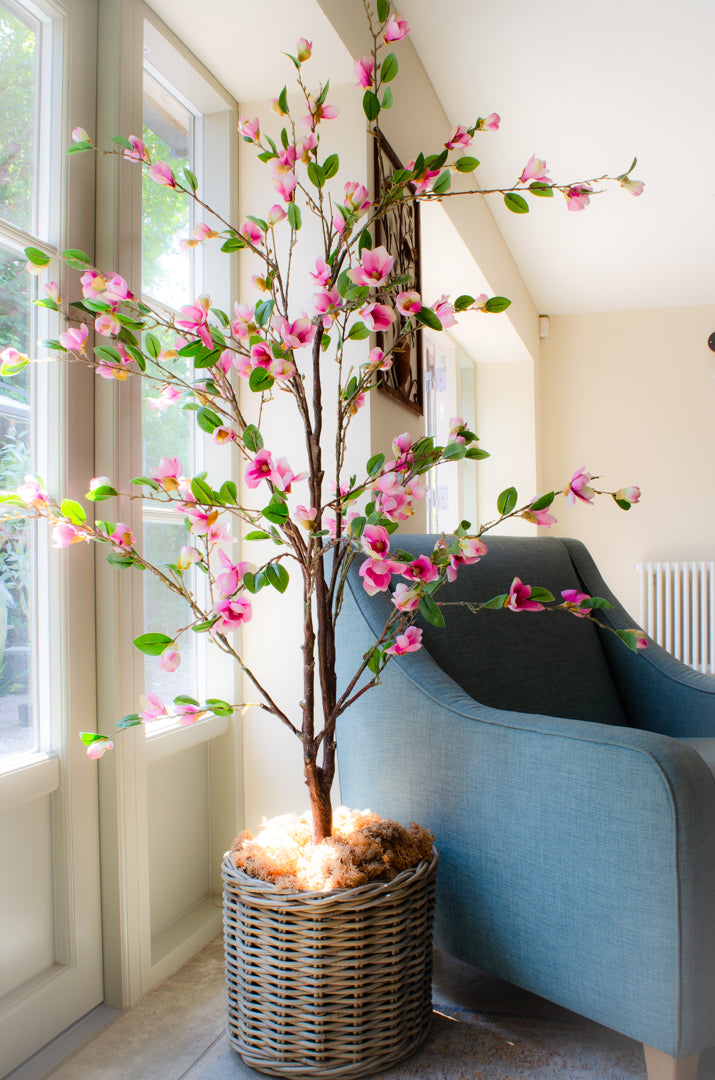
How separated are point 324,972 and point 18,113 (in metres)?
1.40

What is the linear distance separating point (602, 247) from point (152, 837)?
3.68 meters

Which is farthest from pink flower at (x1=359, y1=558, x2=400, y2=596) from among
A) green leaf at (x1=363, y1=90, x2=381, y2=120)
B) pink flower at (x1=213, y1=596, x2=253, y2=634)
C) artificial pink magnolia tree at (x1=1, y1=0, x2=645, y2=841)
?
green leaf at (x1=363, y1=90, x2=381, y2=120)

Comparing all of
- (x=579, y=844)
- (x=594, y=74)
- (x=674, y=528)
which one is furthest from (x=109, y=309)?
(x=674, y=528)

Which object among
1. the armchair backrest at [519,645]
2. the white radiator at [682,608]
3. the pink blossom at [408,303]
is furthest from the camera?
the white radiator at [682,608]

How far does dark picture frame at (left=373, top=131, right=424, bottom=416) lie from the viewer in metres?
1.98

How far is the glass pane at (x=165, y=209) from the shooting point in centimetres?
172

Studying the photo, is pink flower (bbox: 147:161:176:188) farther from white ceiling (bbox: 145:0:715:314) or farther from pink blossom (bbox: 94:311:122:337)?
white ceiling (bbox: 145:0:715:314)

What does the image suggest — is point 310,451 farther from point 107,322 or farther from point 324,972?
point 324,972

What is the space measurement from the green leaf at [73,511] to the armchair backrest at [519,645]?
0.56 metres

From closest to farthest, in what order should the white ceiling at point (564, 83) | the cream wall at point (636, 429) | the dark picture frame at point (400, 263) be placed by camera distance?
the white ceiling at point (564, 83) < the dark picture frame at point (400, 263) < the cream wall at point (636, 429)

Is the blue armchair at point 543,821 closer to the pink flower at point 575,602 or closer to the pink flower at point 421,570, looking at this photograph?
the pink flower at point 575,602

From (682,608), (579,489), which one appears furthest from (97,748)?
(682,608)

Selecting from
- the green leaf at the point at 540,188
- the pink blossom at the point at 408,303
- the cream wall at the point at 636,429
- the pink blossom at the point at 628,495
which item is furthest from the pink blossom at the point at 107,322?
the cream wall at the point at 636,429

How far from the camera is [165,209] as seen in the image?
5.78 ft
